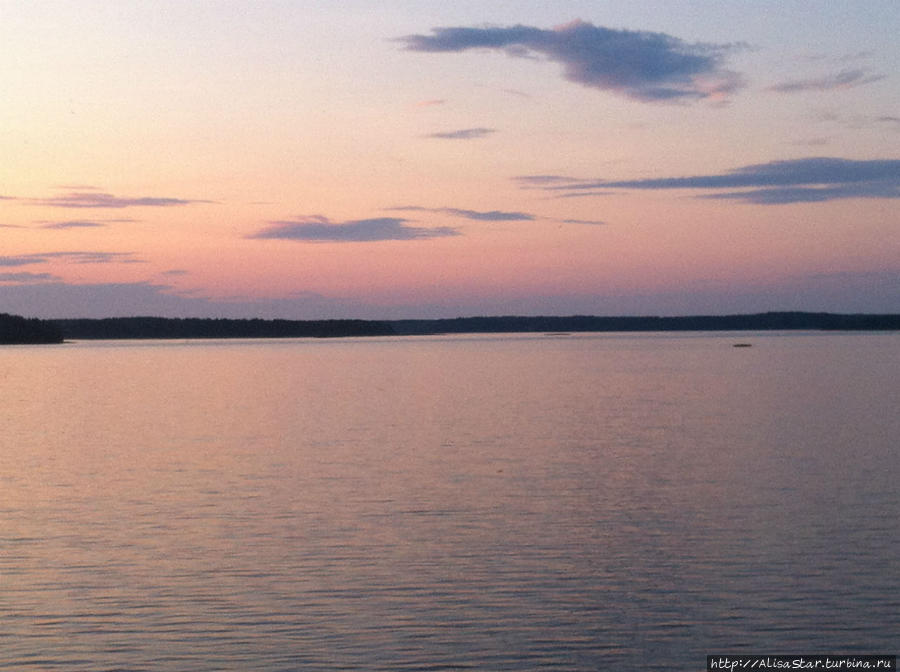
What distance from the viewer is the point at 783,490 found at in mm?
29781

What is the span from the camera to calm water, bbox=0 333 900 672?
16.3 metres

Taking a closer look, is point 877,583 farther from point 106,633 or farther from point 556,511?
point 106,633

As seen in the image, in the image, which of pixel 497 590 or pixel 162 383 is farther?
pixel 162 383

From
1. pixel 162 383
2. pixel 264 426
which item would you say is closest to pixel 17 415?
pixel 264 426

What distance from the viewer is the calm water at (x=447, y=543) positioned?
53.6ft

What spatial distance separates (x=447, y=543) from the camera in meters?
23.0

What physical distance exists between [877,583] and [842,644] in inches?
146

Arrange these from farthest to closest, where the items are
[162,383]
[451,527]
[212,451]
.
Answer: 1. [162,383]
2. [212,451]
3. [451,527]

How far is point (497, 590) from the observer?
19094mm

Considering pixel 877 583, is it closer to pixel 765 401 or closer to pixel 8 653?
pixel 8 653

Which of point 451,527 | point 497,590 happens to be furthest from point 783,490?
point 497,590

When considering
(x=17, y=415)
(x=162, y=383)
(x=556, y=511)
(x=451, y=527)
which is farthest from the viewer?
(x=162, y=383)

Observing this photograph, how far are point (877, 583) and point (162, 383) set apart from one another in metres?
76.5

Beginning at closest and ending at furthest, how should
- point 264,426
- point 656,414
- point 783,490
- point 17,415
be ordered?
point 783,490, point 264,426, point 656,414, point 17,415
